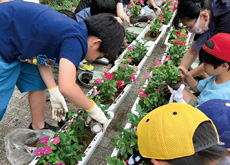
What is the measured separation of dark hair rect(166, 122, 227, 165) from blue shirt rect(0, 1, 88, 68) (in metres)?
0.77

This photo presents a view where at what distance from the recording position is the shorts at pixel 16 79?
1.44 metres

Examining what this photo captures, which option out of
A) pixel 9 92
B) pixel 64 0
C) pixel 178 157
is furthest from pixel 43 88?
pixel 64 0

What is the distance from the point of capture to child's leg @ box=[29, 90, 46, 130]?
1.78m

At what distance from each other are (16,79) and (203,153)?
1.44 meters

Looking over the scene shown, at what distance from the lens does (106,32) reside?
1310 millimetres

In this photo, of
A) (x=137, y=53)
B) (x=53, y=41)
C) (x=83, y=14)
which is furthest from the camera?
(x=137, y=53)

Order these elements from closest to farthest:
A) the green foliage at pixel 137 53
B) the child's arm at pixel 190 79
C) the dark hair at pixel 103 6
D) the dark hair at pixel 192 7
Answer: the dark hair at pixel 192 7
the child's arm at pixel 190 79
the dark hair at pixel 103 6
the green foliage at pixel 137 53

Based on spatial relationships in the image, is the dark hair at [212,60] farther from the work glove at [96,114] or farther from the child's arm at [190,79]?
the work glove at [96,114]

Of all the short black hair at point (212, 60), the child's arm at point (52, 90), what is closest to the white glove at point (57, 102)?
the child's arm at point (52, 90)

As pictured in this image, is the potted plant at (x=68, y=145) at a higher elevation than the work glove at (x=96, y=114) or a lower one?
lower

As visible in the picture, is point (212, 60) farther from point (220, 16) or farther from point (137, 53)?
point (137, 53)

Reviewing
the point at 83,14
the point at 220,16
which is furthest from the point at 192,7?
the point at 83,14

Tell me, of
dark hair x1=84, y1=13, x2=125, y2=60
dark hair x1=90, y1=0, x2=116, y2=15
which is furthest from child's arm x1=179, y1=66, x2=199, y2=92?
dark hair x1=90, y1=0, x2=116, y2=15

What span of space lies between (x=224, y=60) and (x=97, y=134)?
1272 mm
